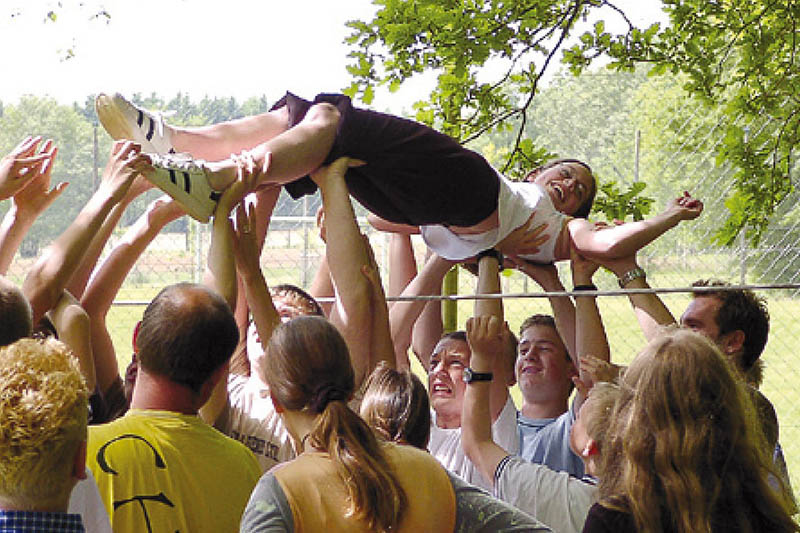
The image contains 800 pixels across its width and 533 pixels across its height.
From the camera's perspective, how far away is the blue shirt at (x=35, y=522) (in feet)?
5.32

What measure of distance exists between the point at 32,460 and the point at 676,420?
1.05m

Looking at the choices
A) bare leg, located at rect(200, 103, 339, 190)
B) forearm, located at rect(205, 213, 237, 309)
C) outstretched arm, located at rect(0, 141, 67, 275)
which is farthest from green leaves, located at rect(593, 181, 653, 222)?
outstretched arm, located at rect(0, 141, 67, 275)

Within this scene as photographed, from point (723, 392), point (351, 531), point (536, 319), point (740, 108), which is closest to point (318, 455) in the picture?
point (351, 531)

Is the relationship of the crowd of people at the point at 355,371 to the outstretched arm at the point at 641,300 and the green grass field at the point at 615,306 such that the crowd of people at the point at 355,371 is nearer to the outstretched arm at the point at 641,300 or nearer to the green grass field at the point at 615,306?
the outstretched arm at the point at 641,300

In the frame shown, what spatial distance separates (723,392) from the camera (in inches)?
73.3

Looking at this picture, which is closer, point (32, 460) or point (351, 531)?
point (32, 460)

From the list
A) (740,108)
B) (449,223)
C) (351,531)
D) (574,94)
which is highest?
(574,94)

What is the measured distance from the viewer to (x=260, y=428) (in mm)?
2725

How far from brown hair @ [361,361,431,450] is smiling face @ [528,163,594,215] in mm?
1884

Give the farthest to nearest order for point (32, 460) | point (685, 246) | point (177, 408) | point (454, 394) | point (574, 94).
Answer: point (574, 94), point (685, 246), point (454, 394), point (177, 408), point (32, 460)

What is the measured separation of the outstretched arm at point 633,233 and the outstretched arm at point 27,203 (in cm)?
168

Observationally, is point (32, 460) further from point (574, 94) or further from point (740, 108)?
point (574, 94)

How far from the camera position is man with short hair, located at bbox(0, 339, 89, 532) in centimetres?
161

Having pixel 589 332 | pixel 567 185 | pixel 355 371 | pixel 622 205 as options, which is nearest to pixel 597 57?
pixel 622 205
